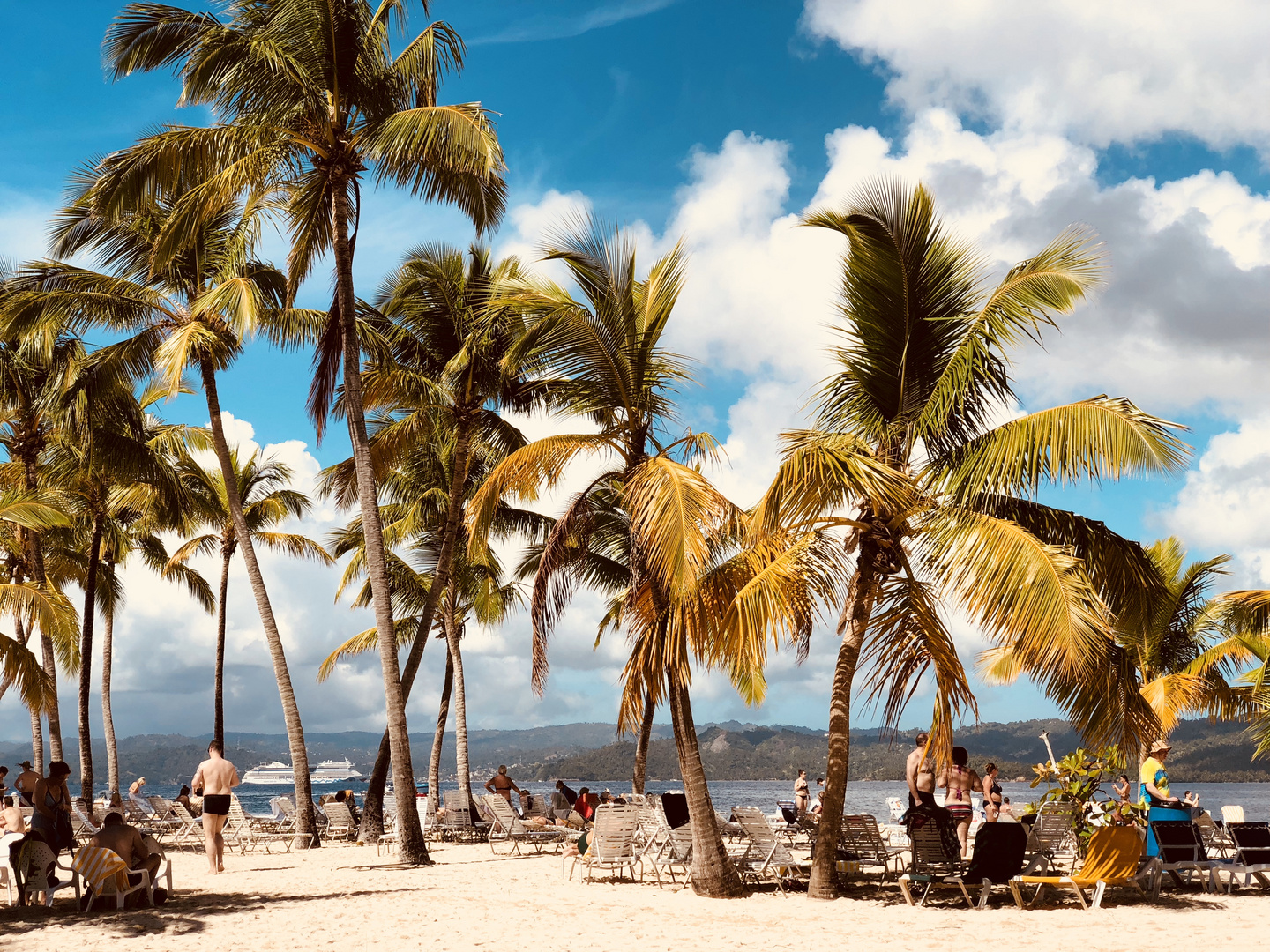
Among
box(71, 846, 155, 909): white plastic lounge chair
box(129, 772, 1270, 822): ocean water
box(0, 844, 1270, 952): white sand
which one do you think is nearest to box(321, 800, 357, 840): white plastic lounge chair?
box(0, 844, 1270, 952): white sand

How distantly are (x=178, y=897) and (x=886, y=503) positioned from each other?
8695mm

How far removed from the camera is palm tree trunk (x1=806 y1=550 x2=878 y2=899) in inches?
436

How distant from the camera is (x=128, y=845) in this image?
10703 millimetres

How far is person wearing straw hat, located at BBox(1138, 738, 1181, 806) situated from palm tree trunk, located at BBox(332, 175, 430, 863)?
932 cm

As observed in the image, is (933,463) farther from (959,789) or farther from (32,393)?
(32,393)

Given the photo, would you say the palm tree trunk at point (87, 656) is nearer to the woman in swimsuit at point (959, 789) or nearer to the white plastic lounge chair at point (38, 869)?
the white plastic lounge chair at point (38, 869)

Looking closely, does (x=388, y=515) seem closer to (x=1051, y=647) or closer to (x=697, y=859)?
(x=697, y=859)

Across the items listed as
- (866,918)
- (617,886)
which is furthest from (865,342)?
(617,886)

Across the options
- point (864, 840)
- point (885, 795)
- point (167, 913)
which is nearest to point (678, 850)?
point (864, 840)

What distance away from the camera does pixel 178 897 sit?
1136 cm

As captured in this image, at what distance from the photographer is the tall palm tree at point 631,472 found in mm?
10664

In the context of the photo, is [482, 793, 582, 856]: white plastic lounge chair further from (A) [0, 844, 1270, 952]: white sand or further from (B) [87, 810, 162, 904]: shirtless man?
(B) [87, 810, 162, 904]: shirtless man

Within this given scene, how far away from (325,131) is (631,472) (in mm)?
7128

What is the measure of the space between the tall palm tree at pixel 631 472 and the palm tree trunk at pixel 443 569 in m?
6.89
